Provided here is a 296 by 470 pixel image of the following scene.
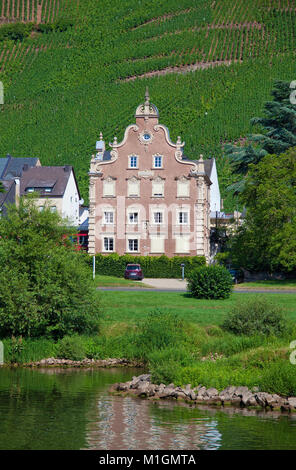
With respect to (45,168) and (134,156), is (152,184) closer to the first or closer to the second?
(134,156)

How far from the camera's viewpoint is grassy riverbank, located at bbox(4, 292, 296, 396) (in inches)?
1158

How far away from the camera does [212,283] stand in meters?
50.0

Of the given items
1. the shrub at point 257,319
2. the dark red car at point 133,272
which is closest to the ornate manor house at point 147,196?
the dark red car at point 133,272

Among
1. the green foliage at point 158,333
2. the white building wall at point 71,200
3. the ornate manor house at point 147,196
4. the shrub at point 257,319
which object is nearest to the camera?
the green foliage at point 158,333

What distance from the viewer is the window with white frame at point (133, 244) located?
3196 inches

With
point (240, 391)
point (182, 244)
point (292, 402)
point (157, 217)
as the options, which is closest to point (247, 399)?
point (240, 391)

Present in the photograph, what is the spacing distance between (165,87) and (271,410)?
170 meters

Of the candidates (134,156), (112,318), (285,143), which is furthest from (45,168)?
(112,318)

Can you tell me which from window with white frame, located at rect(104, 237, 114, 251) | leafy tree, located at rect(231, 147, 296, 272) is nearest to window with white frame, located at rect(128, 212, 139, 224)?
window with white frame, located at rect(104, 237, 114, 251)

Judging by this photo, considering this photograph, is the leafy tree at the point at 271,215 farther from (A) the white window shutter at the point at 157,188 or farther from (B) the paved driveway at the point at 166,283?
(A) the white window shutter at the point at 157,188

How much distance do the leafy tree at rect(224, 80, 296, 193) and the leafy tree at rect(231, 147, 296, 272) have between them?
3382 mm

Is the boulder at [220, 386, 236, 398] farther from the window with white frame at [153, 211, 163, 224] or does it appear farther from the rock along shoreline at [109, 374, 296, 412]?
the window with white frame at [153, 211, 163, 224]

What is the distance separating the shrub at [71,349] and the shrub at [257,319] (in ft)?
23.0

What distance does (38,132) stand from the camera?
171 metres
